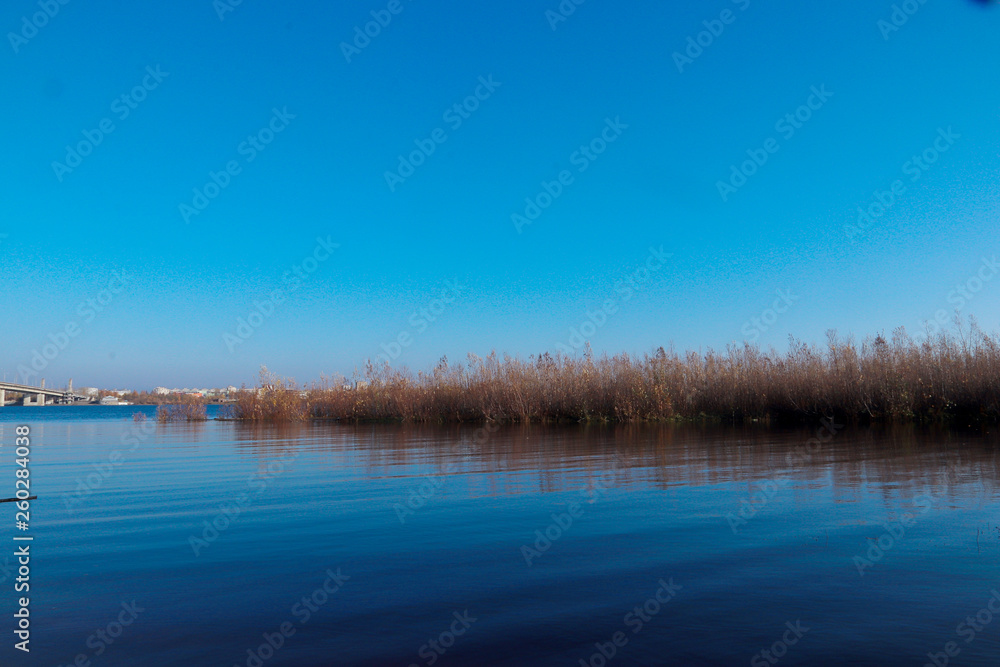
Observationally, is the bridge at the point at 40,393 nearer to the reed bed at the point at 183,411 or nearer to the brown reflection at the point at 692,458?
the reed bed at the point at 183,411

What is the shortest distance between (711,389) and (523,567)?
18.7 m

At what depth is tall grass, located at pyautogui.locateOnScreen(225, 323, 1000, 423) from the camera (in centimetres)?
1708

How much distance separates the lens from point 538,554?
434cm

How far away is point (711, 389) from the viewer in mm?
21375

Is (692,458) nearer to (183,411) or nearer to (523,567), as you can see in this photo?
(523,567)

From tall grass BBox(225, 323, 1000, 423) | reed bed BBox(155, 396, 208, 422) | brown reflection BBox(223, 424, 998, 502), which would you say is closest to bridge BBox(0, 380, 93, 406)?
reed bed BBox(155, 396, 208, 422)

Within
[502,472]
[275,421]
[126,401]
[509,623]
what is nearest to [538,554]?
[509,623]

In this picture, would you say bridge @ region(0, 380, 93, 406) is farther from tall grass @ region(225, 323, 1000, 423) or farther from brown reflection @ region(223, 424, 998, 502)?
brown reflection @ region(223, 424, 998, 502)

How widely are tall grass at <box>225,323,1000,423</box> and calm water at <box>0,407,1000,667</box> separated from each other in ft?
34.2

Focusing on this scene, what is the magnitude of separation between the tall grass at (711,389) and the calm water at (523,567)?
34.2ft

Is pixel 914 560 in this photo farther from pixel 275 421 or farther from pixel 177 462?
pixel 275 421

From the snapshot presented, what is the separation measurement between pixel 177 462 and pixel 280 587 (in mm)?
8360

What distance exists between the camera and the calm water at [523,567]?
9.26ft

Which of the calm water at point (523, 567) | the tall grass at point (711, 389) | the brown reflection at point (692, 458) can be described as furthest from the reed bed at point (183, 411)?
the calm water at point (523, 567)
